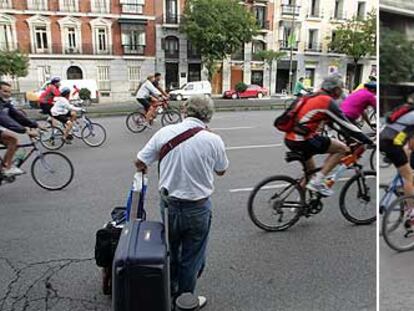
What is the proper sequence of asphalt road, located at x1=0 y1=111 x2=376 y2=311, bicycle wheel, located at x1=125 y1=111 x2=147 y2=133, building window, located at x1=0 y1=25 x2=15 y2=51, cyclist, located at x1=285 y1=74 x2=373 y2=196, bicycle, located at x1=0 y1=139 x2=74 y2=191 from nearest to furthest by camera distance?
asphalt road, located at x1=0 y1=111 x2=376 y2=311, cyclist, located at x1=285 y1=74 x2=373 y2=196, building window, located at x1=0 y1=25 x2=15 y2=51, bicycle, located at x1=0 y1=139 x2=74 y2=191, bicycle wheel, located at x1=125 y1=111 x2=147 y2=133

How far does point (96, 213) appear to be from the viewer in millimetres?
3135

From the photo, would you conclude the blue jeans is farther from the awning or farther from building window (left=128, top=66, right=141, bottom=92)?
building window (left=128, top=66, right=141, bottom=92)

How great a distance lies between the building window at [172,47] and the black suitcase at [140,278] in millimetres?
2103

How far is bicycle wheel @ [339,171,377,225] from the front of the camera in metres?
2.68

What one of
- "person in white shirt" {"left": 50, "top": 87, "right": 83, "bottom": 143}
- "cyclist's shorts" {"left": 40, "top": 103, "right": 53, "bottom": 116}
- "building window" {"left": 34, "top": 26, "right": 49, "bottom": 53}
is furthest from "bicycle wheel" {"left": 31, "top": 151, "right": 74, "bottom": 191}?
"person in white shirt" {"left": 50, "top": 87, "right": 83, "bottom": 143}

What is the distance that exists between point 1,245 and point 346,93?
2578 mm

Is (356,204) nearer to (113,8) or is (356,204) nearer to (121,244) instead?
(121,244)

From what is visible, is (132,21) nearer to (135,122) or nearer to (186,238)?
(186,238)

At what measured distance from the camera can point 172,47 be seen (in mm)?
3178

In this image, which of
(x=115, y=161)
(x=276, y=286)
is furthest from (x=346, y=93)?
(x=115, y=161)

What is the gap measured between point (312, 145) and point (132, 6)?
5.45ft

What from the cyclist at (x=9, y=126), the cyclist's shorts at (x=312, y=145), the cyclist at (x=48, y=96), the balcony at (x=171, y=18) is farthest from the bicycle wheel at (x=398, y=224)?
the cyclist at (x=48, y=96)

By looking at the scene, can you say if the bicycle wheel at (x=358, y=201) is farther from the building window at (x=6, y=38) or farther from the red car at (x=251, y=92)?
the building window at (x=6, y=38)

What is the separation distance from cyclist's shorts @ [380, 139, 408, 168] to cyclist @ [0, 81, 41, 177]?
11.3 ft
